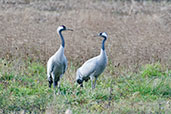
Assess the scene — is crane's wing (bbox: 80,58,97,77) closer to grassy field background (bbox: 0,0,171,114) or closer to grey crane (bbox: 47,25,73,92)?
grassy field background (bbox: 0,0,171,114)

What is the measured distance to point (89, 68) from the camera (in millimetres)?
8070

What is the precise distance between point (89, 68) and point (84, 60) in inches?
56.8

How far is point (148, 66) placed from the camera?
8.75 metres

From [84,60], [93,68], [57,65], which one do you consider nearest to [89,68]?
[93,68]

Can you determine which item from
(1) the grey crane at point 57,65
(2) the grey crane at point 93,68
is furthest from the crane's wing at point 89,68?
(1) the grey crane at point 57,65

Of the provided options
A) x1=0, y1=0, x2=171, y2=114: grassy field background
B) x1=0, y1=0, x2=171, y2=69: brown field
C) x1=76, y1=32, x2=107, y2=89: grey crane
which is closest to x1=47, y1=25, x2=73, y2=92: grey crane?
x1=0, y1=0, x2=171, y2=114: grassy field background

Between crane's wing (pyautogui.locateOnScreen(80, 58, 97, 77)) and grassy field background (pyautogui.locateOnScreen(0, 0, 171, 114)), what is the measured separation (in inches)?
11.3

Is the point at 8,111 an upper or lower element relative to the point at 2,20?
lower

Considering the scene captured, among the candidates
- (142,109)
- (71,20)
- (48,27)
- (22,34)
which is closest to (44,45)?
(22,34)

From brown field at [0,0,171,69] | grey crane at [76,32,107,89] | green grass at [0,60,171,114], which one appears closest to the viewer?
green grass at [0,60,171,114]

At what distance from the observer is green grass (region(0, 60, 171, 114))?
5.72 m

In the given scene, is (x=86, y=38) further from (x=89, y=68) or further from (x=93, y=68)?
(x=93, y=68)

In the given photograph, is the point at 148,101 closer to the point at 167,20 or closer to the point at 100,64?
the point at 100,64

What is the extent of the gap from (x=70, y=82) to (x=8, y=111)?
2375 millimetres
